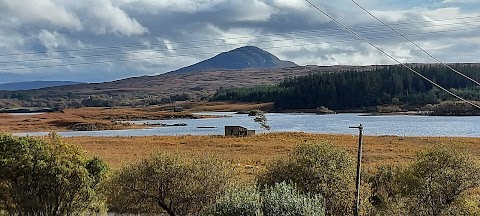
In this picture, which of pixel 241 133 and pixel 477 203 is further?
pixel 241 133

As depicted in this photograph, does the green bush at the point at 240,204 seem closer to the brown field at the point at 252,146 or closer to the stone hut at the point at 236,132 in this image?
the brown field at the point at 252,146

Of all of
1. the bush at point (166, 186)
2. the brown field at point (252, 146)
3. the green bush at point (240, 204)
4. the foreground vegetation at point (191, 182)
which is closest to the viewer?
the green bush at point (240, 204)

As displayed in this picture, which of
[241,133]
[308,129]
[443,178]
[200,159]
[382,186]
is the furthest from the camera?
[308,129]

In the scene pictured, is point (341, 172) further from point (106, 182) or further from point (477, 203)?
point (106, 182)

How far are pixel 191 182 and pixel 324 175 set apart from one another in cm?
884

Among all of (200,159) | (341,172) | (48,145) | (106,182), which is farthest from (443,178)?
(48,145)

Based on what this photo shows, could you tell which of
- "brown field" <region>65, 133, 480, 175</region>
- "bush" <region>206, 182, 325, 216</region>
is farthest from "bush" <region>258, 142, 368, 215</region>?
"brown field" <region>65, 133, 480, 175</region>

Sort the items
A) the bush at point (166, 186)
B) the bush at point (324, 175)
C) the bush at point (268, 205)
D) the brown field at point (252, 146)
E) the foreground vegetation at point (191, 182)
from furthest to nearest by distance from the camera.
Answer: the brown field at point (252, 146) < the bush at point (166, 186) < the bush at point (324, 175) < the foreground vegetation at point (191, 182) < the bush at point (268, 205)

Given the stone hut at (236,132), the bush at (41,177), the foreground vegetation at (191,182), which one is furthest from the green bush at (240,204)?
the stone hut at (236,132)

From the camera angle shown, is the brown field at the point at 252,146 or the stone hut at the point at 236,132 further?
the stone hut at the point at 236,132

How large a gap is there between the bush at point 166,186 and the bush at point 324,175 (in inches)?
150

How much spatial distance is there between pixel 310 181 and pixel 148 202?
10.9m

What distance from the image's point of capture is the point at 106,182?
38562 mm

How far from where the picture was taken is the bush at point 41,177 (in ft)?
120
